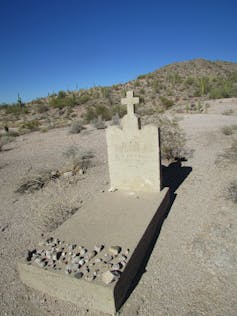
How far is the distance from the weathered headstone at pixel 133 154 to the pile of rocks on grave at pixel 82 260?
1.99m

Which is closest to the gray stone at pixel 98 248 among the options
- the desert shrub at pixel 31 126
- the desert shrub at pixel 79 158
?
the desert shrub at pixel 79 158

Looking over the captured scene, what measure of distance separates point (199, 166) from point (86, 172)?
3.35 meters

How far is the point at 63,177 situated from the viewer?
270 inches

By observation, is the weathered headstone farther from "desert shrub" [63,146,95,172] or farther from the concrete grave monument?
"desert shrub" [63,146,95,172]

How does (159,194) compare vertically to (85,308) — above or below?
above

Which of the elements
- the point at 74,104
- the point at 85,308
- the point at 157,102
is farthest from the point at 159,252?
the point at 74,104

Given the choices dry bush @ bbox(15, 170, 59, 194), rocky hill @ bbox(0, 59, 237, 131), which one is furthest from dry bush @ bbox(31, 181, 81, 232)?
rocky hill @ bbox(0, 59, 237, 131)

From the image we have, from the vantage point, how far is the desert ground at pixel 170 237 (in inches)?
106

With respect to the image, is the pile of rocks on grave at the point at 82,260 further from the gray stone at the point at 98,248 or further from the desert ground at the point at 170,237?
the desert ground at the point at 170,237

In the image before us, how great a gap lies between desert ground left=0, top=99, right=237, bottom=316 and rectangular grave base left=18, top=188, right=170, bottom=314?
12 cm

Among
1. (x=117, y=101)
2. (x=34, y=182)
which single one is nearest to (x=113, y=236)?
(x=34, y=182)

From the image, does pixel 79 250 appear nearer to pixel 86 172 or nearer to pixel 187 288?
pixel 187 288

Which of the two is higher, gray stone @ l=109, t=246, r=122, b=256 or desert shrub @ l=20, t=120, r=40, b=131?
gray stone @ l=109, t=246, r=122, b=256

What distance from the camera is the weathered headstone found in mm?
4625
